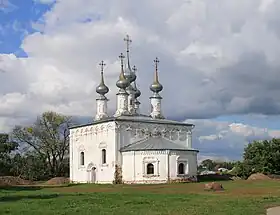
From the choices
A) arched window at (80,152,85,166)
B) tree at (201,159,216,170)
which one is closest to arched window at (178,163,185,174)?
arched window at (80,152,85,166)

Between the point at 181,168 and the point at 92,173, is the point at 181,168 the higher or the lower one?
the higher one

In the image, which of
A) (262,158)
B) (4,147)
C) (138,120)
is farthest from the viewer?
(262,158)

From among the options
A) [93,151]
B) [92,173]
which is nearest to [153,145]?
[93,151]

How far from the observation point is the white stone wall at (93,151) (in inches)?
2363

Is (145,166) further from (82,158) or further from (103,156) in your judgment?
(82,158)

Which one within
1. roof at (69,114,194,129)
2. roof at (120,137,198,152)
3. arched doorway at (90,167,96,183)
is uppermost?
roof at (69,114,194,129)

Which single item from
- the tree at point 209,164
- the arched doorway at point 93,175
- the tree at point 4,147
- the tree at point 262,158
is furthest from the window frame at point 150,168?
the tree at point 209,164

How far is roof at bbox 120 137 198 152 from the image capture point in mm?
57406

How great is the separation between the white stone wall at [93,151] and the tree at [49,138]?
11.5 metres

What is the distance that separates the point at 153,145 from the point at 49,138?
26.4m

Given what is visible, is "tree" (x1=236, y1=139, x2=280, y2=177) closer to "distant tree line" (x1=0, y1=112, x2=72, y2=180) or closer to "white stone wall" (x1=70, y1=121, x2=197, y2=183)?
"white stone wall" (x1=70, y1=121, x2=197, y2=183)

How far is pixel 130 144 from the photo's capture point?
60.4m

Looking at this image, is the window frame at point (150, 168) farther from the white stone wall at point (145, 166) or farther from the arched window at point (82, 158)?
the arched window at point (82, 158)

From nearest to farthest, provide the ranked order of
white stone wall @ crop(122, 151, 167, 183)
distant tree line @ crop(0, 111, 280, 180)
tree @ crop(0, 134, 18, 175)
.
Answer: white stone wall @ crop(122, 151, 167, 183)
tree @ crop(0, 134, 18, 175)
distant tree line @ crop(0, 111, 280, 180)
